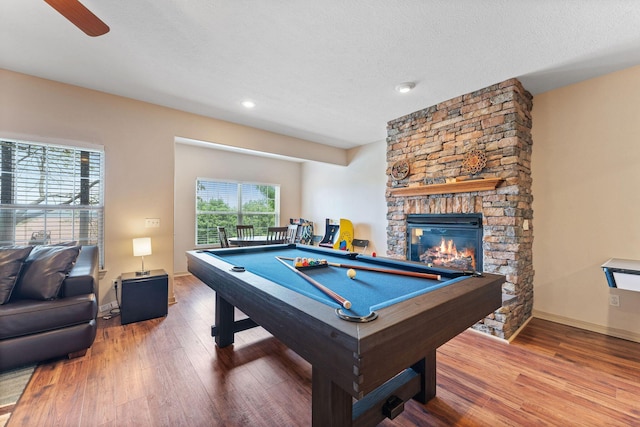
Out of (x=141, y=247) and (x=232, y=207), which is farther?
(x=232, y=207)

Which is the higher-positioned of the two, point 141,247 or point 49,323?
point 141,247

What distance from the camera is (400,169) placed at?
388cm

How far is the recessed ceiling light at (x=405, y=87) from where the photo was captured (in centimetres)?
293

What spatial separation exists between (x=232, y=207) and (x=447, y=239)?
4.65 metres

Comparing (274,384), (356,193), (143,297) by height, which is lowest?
(274,384)

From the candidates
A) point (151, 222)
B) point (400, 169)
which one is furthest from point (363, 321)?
point (151, 222)

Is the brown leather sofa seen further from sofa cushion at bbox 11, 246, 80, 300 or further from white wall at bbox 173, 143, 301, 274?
white wall at bbox 173, 143, 301, 274

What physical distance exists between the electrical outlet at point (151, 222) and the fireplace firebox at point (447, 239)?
3.61m

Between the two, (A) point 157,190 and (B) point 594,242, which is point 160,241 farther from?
(B) point 594,242

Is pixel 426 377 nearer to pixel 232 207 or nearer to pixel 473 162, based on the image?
pixel 473 162

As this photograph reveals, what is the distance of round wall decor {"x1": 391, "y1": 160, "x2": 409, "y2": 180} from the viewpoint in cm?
379

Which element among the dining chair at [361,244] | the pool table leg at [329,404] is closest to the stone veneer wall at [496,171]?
the dining chair at [361,244]

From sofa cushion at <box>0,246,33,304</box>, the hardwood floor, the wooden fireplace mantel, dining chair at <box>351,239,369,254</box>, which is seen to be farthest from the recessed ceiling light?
sofa cushion at <box>0,246,33,304</box>

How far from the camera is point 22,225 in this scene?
286 cm
